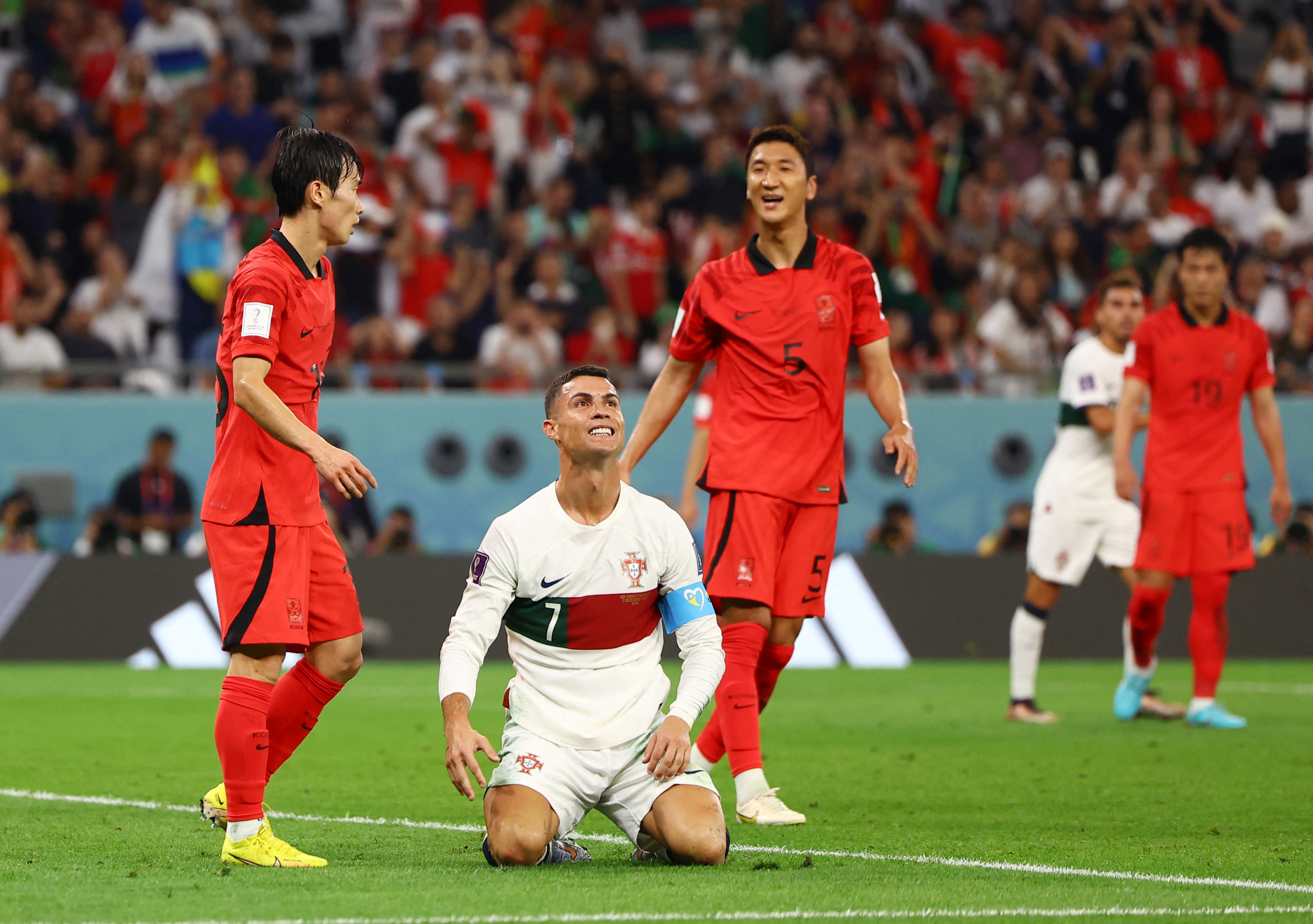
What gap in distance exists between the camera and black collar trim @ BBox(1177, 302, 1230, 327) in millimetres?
9812

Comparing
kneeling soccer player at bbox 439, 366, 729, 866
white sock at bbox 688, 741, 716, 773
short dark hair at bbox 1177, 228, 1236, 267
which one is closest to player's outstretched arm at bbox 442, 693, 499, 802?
kneeling soccer player at bbox 439, 366, 729, 866

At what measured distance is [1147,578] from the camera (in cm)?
1008

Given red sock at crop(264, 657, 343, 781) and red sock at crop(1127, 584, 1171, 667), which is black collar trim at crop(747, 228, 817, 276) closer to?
red sock at crop(264, 657, 343, 781)

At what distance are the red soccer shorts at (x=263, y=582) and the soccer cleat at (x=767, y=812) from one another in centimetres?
181

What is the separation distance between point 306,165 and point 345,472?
3.76 ft

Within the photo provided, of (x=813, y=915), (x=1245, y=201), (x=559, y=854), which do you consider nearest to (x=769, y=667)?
(x=559, y=854)

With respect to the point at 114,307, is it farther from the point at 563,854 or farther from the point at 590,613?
the point at 563,854

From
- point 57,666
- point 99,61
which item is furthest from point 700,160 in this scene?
point 57,666

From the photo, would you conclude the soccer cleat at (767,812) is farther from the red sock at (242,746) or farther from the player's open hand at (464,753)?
the red sock at (242,746)

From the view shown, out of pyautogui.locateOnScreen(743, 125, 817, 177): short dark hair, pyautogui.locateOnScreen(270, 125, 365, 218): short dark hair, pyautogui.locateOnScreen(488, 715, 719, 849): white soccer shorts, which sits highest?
pyautogui.locateOnScreen(743, 125, 817, 177): short dark hair

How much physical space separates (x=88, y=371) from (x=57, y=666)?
8.75 ft

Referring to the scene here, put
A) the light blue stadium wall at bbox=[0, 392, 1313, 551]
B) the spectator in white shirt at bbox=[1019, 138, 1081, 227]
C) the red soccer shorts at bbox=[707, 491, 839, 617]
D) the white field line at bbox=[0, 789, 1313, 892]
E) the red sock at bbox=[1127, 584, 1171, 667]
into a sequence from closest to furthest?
1. the white field line at bbox=[0, 789, 1313, 892]
2. the red soccer shorts at bbox=[707, 491, 839, 617]
3. the red sock at bbox=[1127, 584, 1171, 667]
4. the light blue stadium wall at bbox=[0, 392, 1313, 551]
5. the spectator in white shirt at bbox=[1019, 138, 1081, 227]

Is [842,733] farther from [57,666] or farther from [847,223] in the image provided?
[847,223]

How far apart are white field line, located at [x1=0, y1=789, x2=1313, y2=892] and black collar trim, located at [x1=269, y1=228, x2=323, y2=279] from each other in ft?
6.71
